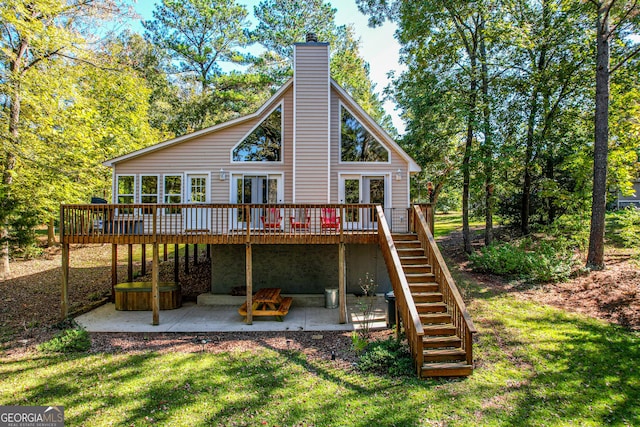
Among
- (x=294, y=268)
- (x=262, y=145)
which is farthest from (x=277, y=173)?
(x=294, y=268)

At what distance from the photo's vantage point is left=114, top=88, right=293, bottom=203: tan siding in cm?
1134

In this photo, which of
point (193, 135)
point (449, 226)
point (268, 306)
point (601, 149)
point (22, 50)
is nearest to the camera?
point (268, 306)

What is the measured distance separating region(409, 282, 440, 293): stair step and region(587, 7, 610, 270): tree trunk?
700cm

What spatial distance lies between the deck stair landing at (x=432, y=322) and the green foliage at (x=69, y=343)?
24.0 feet

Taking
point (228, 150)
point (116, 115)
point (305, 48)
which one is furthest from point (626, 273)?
point (116, 115)

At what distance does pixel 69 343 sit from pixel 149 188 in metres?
5.59

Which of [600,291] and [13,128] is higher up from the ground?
[13,128]

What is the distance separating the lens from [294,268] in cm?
1154

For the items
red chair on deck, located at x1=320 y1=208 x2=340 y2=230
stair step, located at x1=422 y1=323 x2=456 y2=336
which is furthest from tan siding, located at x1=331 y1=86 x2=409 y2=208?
stair step, located at x1=422 y1=323 x2=456 y2=336

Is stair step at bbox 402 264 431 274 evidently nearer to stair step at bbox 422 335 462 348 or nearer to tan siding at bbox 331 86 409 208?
stair step at bbox 422 335 462 348

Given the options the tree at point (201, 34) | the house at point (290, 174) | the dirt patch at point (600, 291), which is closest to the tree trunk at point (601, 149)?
the dirt patch at point (600, 291)

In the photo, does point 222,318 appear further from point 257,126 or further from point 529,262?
point 529,262

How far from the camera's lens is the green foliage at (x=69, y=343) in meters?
7.28

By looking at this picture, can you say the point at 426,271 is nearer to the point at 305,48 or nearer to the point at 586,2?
the point at 305,48
